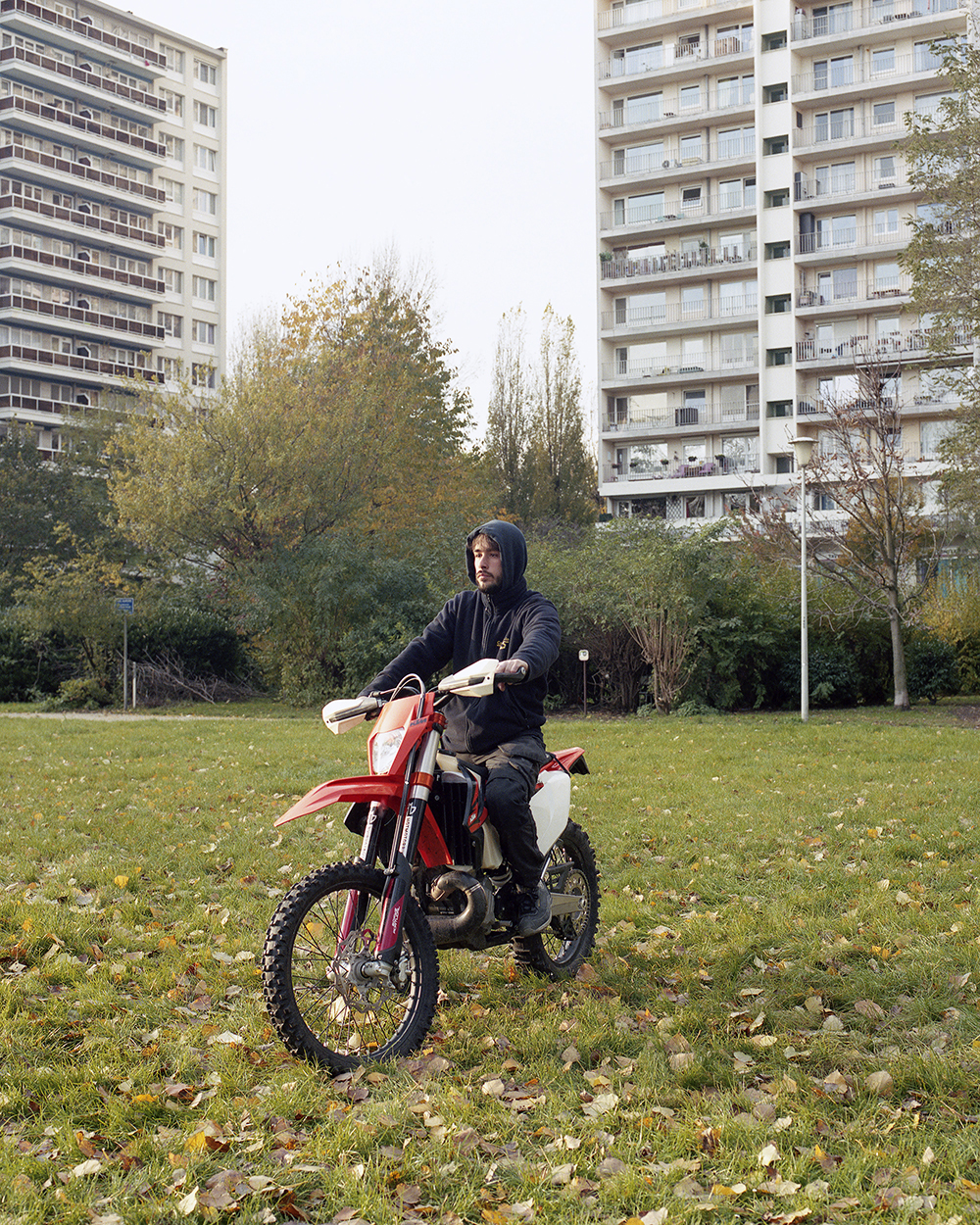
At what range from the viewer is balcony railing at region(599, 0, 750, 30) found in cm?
5462

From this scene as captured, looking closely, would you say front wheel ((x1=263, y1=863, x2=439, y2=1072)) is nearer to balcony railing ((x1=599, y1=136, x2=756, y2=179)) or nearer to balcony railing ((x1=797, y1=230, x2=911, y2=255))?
balcony railing ((x1=797, y1=230, x2=911, y2=255))

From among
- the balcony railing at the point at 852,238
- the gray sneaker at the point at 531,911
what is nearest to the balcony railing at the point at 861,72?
the balcony railing at the point at 852,238

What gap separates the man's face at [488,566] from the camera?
499cm

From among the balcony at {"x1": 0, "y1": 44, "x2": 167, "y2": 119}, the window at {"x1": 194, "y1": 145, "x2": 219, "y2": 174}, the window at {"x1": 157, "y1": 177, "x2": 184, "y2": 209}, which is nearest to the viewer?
the balcony at {"x1": 0, "y1": 44, "x2": 167, "y2": 119}

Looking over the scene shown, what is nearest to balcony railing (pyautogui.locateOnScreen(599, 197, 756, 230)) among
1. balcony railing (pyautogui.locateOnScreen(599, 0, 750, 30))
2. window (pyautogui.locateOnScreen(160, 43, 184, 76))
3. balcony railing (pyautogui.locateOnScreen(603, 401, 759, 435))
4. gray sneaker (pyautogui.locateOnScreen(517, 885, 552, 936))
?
balcony railing (pyautogui.locateOnScreen(603, 401, 759, 435))

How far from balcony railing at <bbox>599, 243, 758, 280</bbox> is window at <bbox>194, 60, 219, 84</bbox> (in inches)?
1425

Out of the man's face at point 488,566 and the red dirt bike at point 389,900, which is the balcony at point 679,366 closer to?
the man's face at point 488,566

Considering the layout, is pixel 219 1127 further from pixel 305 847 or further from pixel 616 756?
pixel 616 756

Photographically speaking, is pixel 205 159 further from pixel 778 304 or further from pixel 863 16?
pixel 863 16

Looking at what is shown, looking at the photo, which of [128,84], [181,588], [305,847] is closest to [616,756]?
[305,847]

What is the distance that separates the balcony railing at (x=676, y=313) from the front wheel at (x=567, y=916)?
50104 millimetres

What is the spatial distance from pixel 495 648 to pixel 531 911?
116 cm

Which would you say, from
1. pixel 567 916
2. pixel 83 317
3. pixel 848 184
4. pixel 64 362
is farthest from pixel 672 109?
pixel 567 916

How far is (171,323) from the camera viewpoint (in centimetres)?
7031
